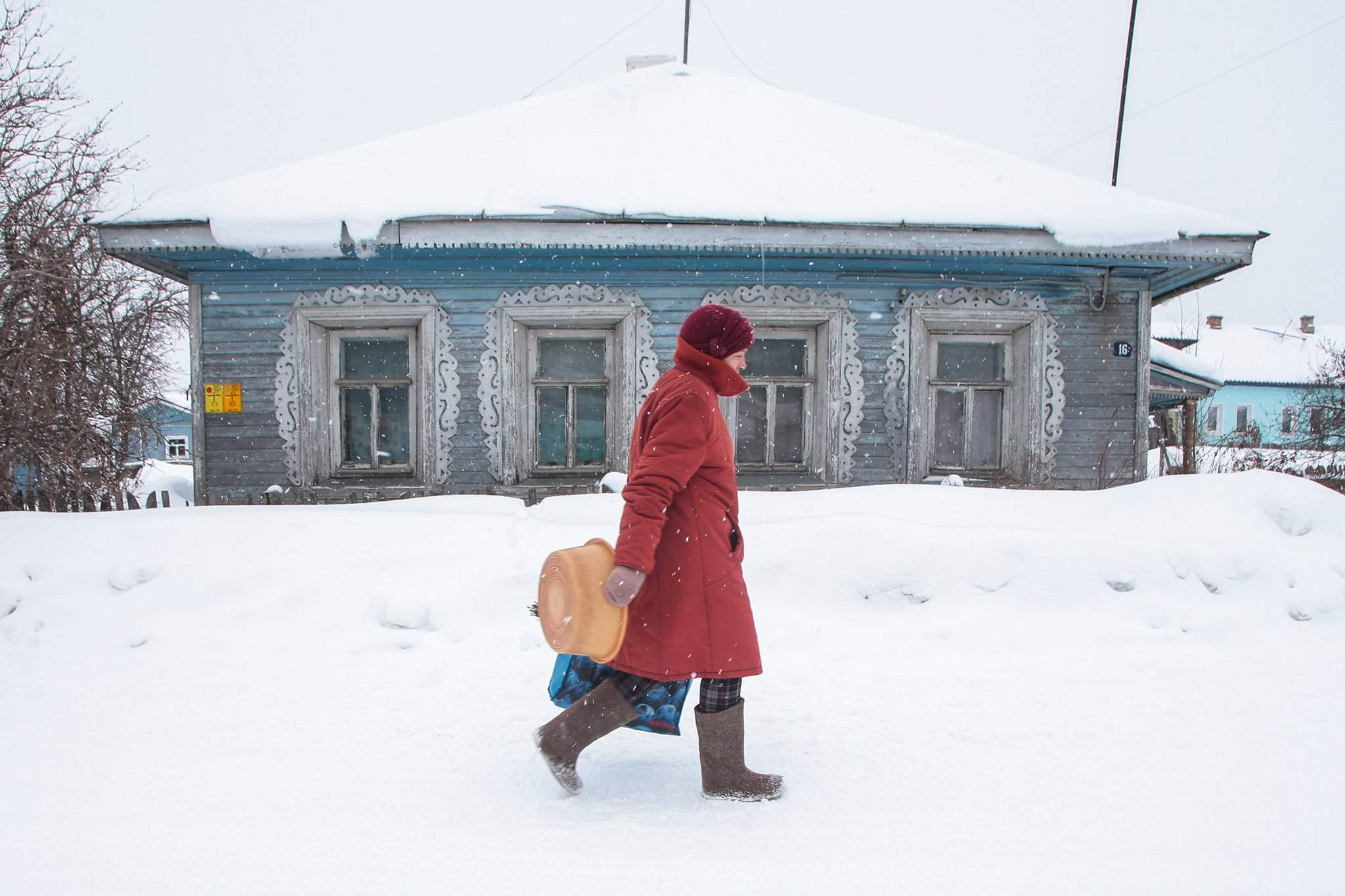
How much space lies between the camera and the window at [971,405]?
24.8ft

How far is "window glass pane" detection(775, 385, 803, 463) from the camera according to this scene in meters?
7.52

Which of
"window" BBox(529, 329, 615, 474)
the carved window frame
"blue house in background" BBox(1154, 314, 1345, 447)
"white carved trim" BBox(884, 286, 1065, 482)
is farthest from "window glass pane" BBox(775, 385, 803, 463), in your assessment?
"blue house in background" BBox(1154, 314, 1345, 447)

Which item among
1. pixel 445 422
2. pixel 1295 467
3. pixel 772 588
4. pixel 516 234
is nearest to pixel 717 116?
pixel 516 234

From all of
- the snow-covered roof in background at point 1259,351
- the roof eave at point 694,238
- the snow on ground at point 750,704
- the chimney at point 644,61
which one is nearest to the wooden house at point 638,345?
the roof eave at point 694,238

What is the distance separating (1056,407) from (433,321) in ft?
19.6

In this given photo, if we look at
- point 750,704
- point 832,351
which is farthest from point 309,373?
point 750,704

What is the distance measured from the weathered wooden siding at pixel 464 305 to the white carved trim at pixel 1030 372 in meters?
0.10

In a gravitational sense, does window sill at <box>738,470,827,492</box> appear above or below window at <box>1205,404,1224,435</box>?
below

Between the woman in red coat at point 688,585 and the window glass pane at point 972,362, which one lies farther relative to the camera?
the window glass pane at point 972,362

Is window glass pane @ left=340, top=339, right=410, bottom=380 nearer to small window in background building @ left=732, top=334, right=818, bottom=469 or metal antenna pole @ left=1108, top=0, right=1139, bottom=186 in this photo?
small window in background building @ left=732, top=334, right=818, bottom=469

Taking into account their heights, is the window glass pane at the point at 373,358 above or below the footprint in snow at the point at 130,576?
above

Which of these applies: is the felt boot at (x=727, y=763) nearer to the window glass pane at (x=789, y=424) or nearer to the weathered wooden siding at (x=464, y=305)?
the weathered wooden siding at (x=464, y=305)

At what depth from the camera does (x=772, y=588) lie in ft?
14.7

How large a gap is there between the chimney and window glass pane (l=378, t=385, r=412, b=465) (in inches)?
238
